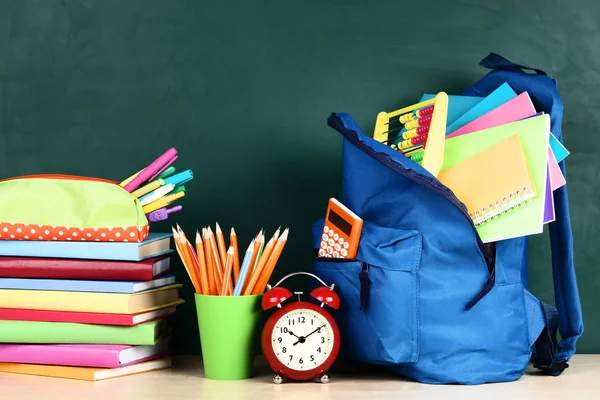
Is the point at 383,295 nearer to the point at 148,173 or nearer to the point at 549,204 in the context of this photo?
the point at 549,204

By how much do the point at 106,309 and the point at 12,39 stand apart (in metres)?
0.63

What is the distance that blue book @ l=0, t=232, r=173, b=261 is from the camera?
1295mm

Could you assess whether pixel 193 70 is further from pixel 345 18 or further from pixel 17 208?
pixel 17 208

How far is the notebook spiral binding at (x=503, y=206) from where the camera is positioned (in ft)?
3.99

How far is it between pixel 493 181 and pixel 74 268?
706mm

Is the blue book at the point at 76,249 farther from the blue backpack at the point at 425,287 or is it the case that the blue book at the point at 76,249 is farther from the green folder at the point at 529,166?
the green folder at the point at 529,166

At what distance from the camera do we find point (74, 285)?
4.25 feet

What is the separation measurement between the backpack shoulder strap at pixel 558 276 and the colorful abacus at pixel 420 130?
17 centimetres

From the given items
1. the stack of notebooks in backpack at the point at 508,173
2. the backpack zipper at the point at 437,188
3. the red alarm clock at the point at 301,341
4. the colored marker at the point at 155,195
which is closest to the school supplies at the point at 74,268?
the colored marker at the point at 155,195

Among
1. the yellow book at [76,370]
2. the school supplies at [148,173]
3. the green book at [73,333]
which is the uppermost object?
the school supplies at [148,173]

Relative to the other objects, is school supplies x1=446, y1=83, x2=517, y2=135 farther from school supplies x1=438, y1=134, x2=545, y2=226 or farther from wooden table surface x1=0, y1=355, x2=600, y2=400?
wooden table surface x1=0, y1=355, x2=600, y2=400

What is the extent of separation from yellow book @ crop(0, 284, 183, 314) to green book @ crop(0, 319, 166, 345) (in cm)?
3

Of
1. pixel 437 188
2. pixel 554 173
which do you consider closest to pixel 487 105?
pixel 554 173

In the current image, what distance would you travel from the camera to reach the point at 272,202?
61.1 inches
